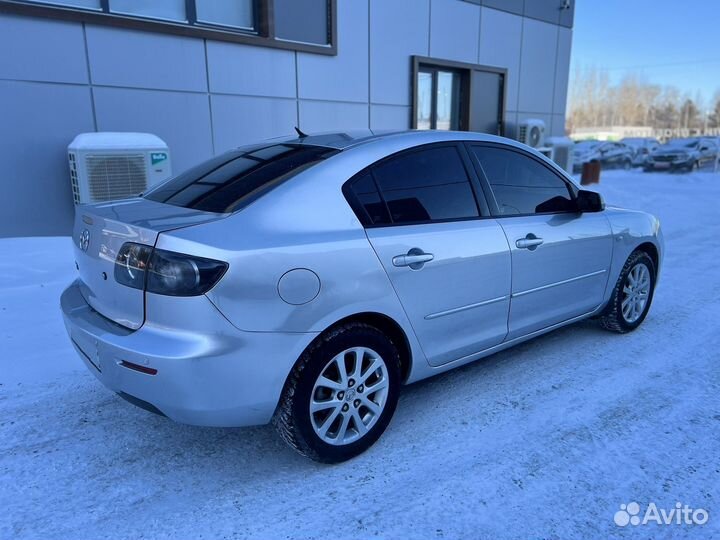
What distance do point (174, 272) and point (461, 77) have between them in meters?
10.3

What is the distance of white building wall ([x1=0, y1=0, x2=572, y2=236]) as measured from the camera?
6.26 m

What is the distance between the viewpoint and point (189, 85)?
7.29 meters

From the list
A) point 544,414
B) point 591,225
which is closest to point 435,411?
point 544,414

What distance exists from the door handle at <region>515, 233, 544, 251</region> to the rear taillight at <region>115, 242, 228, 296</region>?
1.90m

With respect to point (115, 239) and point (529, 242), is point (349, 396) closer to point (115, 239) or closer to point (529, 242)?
point (115, 239)

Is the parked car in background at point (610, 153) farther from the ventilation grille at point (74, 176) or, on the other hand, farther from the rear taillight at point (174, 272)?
the rear taillight at point (174, 272)

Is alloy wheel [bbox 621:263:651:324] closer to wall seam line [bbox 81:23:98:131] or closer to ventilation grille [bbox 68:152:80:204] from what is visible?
ventilation grille [bbox 68:152:80:204]

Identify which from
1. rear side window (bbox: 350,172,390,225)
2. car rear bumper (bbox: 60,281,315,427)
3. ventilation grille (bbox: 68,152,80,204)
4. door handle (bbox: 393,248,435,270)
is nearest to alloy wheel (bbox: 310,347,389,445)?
car rear bumper (bbox: 60,281,315,427)

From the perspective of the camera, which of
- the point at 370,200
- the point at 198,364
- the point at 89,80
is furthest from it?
the point at 89,80

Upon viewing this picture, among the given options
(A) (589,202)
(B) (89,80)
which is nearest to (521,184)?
(A) (589,202)

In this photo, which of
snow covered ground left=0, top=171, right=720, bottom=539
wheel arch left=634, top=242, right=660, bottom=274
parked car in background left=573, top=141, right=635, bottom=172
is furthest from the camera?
parked car in background left=573, top=141, right=635, bottom=172

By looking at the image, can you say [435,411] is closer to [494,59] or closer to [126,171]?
[126,171]

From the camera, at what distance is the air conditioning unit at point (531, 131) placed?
39.7 feet

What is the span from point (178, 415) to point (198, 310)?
19.5 inches
